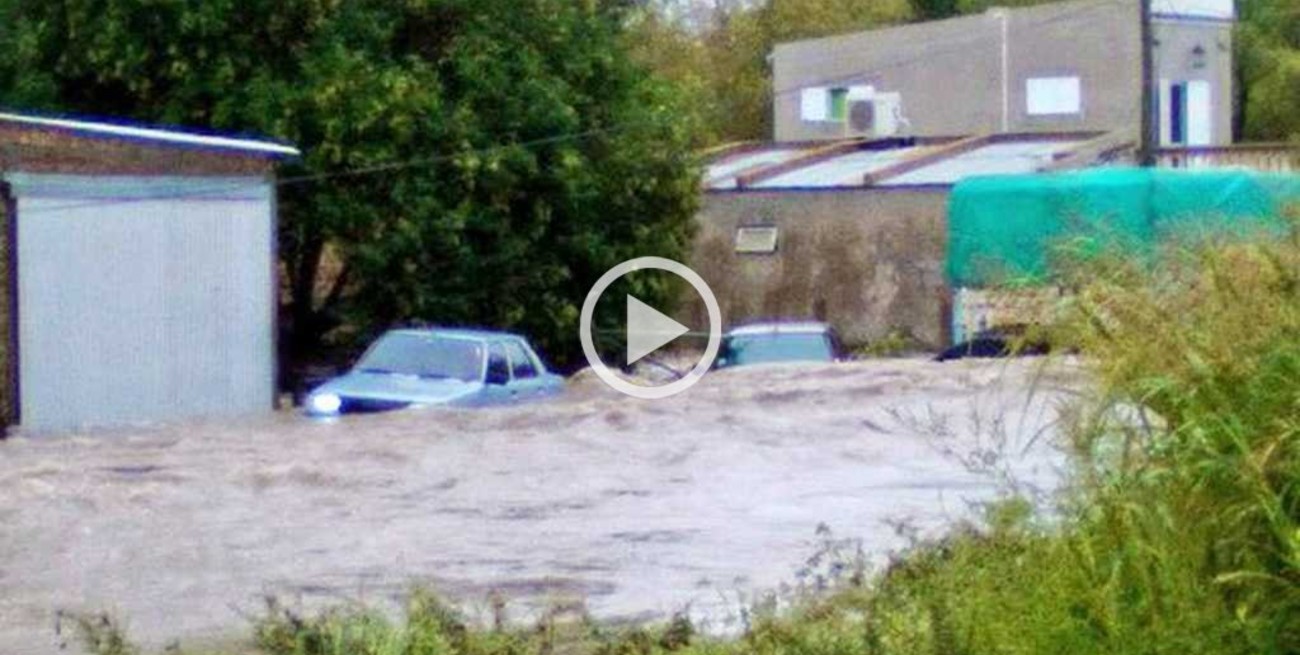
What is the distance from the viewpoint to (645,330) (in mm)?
39875

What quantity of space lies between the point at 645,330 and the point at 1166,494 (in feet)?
105

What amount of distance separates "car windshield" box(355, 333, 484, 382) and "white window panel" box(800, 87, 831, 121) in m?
33.1

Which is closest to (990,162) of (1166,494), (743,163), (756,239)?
(756,239)

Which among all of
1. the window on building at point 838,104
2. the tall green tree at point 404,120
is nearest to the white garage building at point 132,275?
the tall green tree at point 404,120

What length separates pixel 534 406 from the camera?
28.9 meters

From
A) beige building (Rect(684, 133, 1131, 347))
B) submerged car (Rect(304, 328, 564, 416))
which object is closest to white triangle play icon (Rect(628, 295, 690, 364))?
beige building (Rect(684, 133, 1131, 347))

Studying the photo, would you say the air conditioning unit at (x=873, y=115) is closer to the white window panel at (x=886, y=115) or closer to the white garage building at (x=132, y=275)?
the white window panel at (x=886, y=115)

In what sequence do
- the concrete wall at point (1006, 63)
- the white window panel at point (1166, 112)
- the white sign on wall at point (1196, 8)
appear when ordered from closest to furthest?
the white sign on wall at point (1196, 8), the white window panel at point (1166, 112), the concrete wall at point (1006, 63)

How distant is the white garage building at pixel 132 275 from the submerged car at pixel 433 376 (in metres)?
3.55

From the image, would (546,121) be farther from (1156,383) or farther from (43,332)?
(1156,383)

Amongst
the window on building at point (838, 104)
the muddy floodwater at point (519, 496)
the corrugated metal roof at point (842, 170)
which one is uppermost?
the window on building at point (838, 104)

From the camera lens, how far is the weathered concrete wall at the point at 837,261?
154ft

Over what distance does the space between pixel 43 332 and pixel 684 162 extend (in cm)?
1245

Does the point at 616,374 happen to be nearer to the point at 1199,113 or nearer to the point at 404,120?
the point at 404,120
